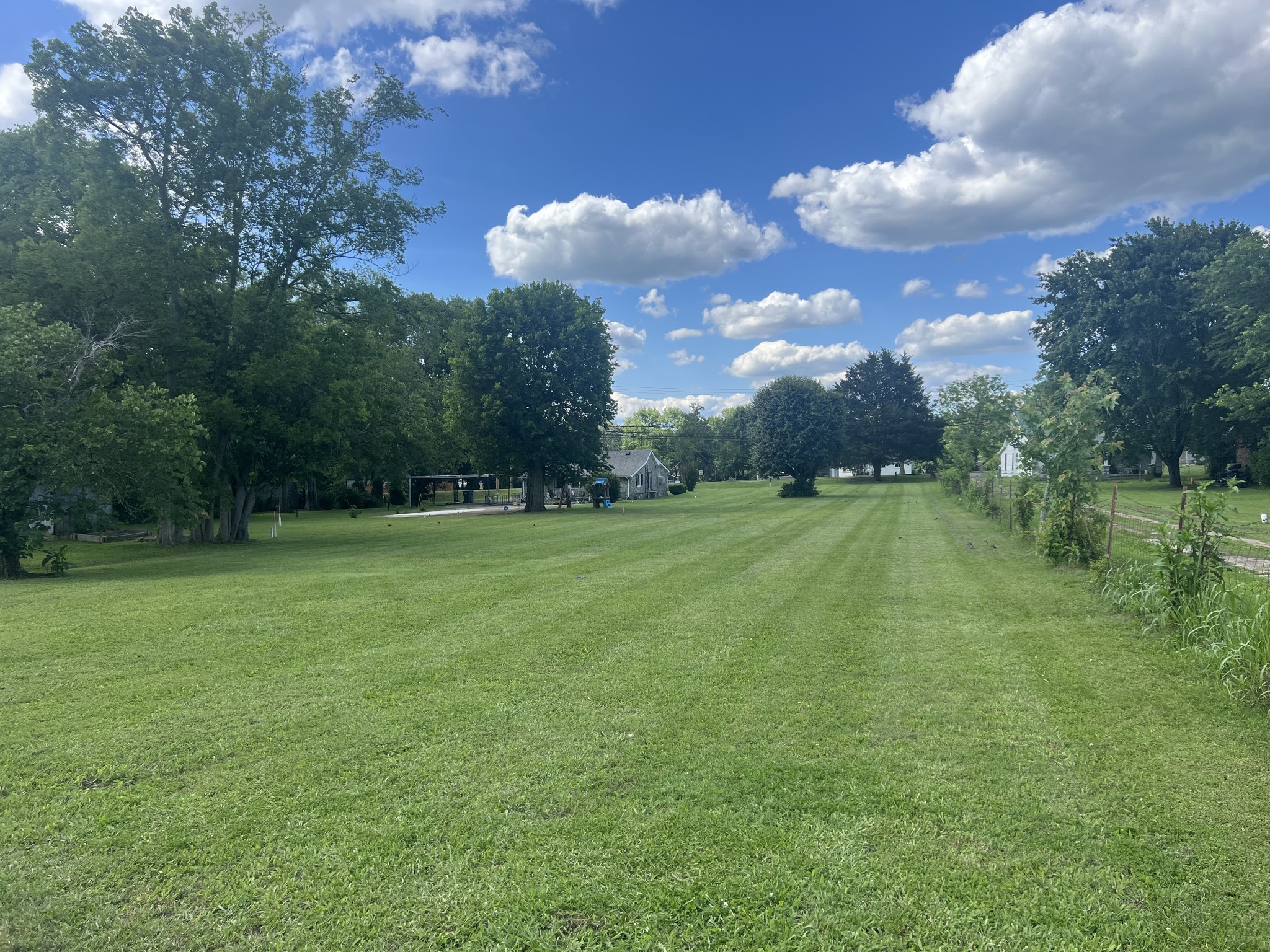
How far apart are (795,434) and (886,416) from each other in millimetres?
20579

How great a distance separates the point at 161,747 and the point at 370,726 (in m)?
1.27

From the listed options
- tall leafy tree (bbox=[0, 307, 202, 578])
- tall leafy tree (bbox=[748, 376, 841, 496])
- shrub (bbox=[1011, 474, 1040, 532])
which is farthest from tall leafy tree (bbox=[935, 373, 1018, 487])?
tall leafy tree (bbox=[0, 307, 202, 578])

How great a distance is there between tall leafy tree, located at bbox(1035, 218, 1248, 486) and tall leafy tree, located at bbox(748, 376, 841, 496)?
14.9 meters

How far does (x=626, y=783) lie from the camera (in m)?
3.89

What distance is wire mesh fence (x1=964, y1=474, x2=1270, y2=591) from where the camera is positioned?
302 inches

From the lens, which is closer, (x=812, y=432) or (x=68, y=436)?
(x=68, y=436)

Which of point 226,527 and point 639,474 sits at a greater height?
point 639,474

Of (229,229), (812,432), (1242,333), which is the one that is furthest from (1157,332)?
(229,229)

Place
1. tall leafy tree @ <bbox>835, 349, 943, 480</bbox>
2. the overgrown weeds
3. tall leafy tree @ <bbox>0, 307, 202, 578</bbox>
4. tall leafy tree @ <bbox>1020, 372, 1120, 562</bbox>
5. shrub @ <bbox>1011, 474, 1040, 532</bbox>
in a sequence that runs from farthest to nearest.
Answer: tall leafy tree @ <bbox>835, 349, 943, 480</bbox> < shrub @ <bbox>1011, 474, 1040, 532</bbox> < tall leafy tree @ <bbox>0, 307, 202, 578</bbox> < tall leafy tree @ <bbox>1020, 372, 1120, 562</bbox> < the overgrown weeds

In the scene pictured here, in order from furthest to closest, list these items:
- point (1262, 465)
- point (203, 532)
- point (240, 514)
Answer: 1. point (1262, 465)
2. point (240, 514)
3. point (203, 532)

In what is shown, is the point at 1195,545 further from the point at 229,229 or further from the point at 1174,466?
the point at 1174,466

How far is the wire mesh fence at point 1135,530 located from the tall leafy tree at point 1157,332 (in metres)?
19.4

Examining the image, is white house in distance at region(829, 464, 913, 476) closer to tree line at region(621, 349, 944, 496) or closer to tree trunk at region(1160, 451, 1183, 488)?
tree line at region(621, 349, 944, 496)

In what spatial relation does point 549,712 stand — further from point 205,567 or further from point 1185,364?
point 1185,364
